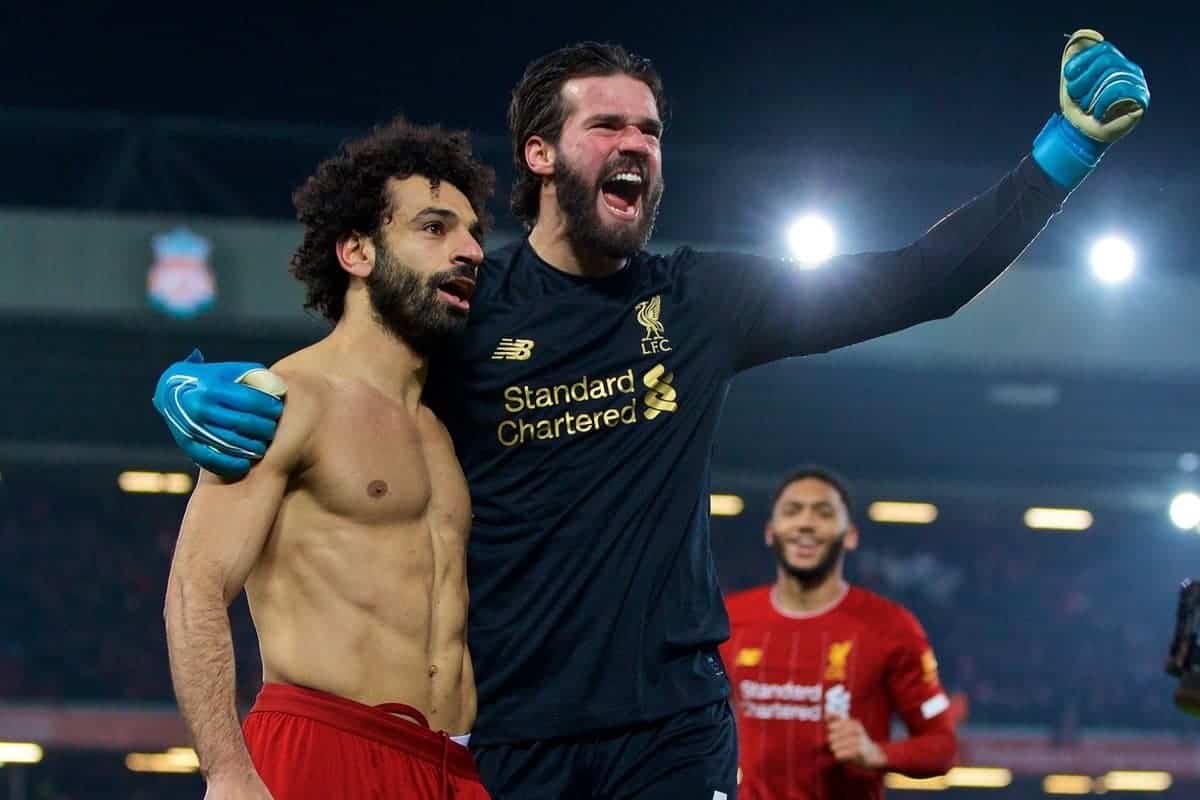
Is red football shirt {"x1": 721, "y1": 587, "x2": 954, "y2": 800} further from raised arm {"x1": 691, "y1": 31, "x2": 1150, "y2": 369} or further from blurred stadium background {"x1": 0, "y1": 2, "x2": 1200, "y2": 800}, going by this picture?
blurred stadium background {"x1": 0, "y1": 2, "x2": 1200, "y2": 800}

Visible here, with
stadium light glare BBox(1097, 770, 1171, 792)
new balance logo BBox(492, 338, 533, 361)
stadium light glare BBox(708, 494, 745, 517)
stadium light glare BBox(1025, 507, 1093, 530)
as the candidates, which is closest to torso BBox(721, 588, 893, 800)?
new balance logo BBox(492, 338, 533, 361)

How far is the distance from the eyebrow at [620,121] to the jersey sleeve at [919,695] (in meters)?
2.74

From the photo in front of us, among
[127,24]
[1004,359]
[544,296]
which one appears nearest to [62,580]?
[127,24]

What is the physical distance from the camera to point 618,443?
302 centimetres

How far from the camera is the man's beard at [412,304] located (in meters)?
3.00

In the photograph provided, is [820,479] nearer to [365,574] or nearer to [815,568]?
[815,568]

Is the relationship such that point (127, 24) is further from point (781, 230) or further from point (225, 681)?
point (225, 681)

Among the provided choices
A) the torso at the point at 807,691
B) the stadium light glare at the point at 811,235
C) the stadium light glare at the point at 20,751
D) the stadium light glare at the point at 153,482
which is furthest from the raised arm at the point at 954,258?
the stadium light glare at the point at 153,482

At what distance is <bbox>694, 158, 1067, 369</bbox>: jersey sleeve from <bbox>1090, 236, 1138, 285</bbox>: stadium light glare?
1074 cm

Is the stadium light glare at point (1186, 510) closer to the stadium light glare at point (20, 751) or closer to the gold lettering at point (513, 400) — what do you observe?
the stadium light glare at point (20, 751)

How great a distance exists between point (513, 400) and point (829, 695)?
8.89 ft

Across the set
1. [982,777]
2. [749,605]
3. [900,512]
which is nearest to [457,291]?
[749,605]

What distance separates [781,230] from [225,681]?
35.6ft

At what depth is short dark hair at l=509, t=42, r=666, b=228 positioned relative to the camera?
10.7 feet
